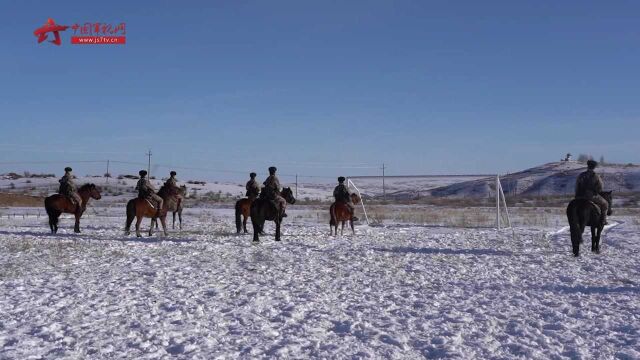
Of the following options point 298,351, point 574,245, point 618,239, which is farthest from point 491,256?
point 298,351

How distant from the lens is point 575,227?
12.5 metres

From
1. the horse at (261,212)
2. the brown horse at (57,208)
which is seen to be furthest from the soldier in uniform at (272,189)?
the brown horse at (57,208)

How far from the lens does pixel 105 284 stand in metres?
8.79

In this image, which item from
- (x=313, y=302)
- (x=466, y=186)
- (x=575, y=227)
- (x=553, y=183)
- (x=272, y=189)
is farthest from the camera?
(x=466, y=186)

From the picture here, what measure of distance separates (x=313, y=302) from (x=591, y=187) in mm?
7891

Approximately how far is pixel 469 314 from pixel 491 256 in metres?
5.86

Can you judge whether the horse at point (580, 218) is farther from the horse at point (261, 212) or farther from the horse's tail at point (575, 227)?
the horse at point (261, 212)

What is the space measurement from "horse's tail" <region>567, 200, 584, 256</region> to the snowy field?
0.31 metres

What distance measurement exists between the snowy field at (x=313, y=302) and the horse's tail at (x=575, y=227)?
31 centimetres

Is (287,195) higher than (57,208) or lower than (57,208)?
higher

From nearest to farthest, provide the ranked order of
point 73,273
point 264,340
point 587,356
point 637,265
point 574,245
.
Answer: point 587,356, point 264,340, point 73,273, point 637,265, point 574,245

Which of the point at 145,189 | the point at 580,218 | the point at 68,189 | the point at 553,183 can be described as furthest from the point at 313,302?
the point at 553,183

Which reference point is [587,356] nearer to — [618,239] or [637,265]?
[637,265]

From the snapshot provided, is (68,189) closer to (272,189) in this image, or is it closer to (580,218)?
(272,189)
